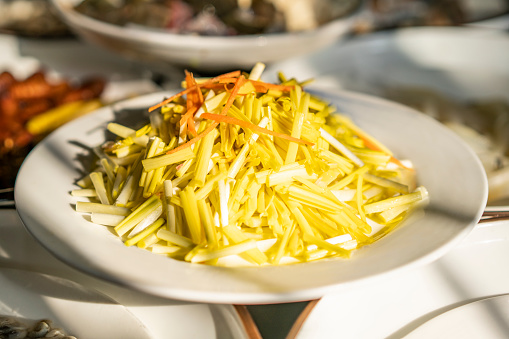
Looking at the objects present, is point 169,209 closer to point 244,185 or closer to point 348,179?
point 244,185

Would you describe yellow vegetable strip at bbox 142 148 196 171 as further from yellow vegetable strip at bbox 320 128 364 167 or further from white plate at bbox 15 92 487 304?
yellow vegetable strip at bbox 320 128 364 167

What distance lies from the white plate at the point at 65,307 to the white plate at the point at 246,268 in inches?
7.1

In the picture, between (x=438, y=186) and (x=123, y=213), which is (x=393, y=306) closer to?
(x=438, y=186)

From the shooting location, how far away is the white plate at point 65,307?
1.01 meters

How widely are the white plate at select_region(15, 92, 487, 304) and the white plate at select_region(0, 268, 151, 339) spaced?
7.1 inches

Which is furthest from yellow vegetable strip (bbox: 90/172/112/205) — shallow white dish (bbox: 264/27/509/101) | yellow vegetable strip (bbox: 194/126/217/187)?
shallow white dish (bbox: 264/27/509/101)

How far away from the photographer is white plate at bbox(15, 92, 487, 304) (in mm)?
812

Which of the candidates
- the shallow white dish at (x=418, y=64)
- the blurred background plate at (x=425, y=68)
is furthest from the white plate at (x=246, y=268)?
the shallow white dish at (x=418, y=64)

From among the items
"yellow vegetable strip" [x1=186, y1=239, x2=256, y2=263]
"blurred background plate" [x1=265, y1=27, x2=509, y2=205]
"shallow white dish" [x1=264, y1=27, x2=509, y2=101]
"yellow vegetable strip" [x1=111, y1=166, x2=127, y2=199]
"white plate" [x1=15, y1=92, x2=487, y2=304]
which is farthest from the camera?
"shallow white dish" [x1=264, y1=27, x2=509, y2=101]

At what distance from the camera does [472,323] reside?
100cm

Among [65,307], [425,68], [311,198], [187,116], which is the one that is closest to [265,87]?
[187,116]

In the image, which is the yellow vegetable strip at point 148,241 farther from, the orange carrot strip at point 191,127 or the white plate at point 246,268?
the orange carrot strip at point 191,127

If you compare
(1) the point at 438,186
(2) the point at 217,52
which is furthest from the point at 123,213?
(2) the point at 217,52

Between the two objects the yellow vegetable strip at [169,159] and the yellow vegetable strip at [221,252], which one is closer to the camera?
the yellow vegetable strip at [221,252]
